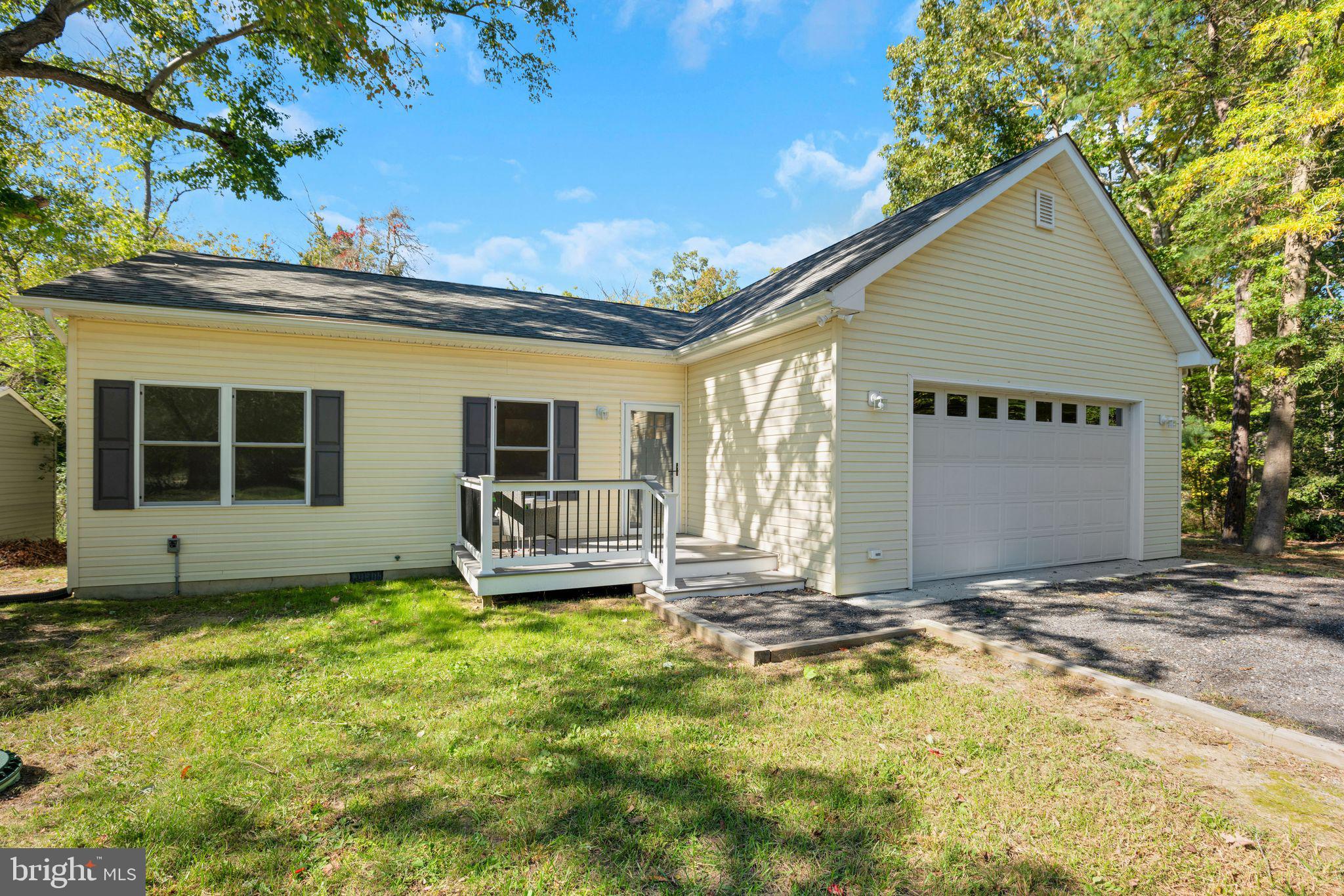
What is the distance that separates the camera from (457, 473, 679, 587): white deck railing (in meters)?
6.16

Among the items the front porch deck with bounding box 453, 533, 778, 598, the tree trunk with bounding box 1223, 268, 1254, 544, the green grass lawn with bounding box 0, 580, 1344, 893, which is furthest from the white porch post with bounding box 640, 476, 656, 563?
the tree trunk with bounding box 1223, 268, 1254, 544

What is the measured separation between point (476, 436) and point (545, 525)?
2.15m

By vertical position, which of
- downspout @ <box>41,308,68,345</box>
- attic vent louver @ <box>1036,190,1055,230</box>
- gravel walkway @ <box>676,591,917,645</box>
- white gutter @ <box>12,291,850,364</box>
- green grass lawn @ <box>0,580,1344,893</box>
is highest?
attic vent louver @ <box>1036,190,1055,230</box>

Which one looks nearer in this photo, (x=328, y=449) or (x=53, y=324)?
(x=53, y=324)

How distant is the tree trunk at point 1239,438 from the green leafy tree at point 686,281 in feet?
69.2

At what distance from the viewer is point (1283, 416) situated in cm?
1059

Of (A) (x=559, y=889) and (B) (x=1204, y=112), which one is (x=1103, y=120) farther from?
(A) (x=559, y=889)

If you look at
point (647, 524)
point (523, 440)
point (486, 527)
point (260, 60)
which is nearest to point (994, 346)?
point (647, 524)

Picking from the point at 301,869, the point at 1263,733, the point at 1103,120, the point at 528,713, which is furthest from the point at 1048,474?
the point at 1103,120

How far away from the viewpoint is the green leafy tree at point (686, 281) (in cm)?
3012

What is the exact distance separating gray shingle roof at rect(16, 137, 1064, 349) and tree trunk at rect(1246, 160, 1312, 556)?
690cm

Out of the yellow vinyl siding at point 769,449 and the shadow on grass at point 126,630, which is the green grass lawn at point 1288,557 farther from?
the shadow on grass at point 126,630

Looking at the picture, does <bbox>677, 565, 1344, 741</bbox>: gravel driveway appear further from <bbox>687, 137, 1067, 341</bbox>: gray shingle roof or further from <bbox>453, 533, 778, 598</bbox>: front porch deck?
<bbox>687, 137, 1067, 341</bbox>: gray shingle roof

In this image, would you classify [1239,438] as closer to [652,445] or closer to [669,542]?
[652,445]
